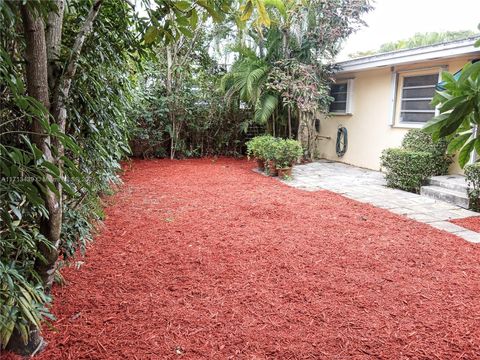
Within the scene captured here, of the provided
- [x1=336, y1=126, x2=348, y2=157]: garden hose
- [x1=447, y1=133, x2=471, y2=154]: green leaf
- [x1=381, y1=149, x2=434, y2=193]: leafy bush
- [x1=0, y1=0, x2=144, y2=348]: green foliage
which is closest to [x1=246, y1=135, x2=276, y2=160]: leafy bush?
[x1=381, y1=149, x2=434, y2=193]: leafy bush

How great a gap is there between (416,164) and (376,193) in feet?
2.91

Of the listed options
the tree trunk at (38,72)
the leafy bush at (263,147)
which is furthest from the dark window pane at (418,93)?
the tree trunk at (38,72)

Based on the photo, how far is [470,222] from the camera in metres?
4.38

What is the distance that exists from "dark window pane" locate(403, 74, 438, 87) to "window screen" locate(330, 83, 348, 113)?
1926 mm

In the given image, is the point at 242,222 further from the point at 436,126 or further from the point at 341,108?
the point at 341,108

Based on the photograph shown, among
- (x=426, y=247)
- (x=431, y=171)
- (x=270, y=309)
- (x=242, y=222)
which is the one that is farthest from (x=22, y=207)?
(x=431, y=171)

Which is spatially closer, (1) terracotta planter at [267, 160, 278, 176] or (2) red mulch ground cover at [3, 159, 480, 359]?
(2) red mulch ground cover at [3, 159, 480, 359]

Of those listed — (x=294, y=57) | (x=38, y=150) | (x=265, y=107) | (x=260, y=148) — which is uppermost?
(x=294, y=57)

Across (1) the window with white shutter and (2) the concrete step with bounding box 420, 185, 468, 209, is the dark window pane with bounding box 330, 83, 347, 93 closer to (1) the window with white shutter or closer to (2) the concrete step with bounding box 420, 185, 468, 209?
(1) the window with white shutter

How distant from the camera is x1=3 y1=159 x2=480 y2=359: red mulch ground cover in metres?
1.99

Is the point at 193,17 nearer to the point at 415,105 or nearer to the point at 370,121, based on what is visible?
the point at 415,105

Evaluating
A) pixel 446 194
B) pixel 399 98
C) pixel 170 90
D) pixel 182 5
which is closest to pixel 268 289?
pixel 182 5

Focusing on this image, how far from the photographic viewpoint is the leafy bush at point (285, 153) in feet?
23.2

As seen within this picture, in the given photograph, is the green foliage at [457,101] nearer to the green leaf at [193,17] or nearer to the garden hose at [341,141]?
the green leaf at [193,17]
